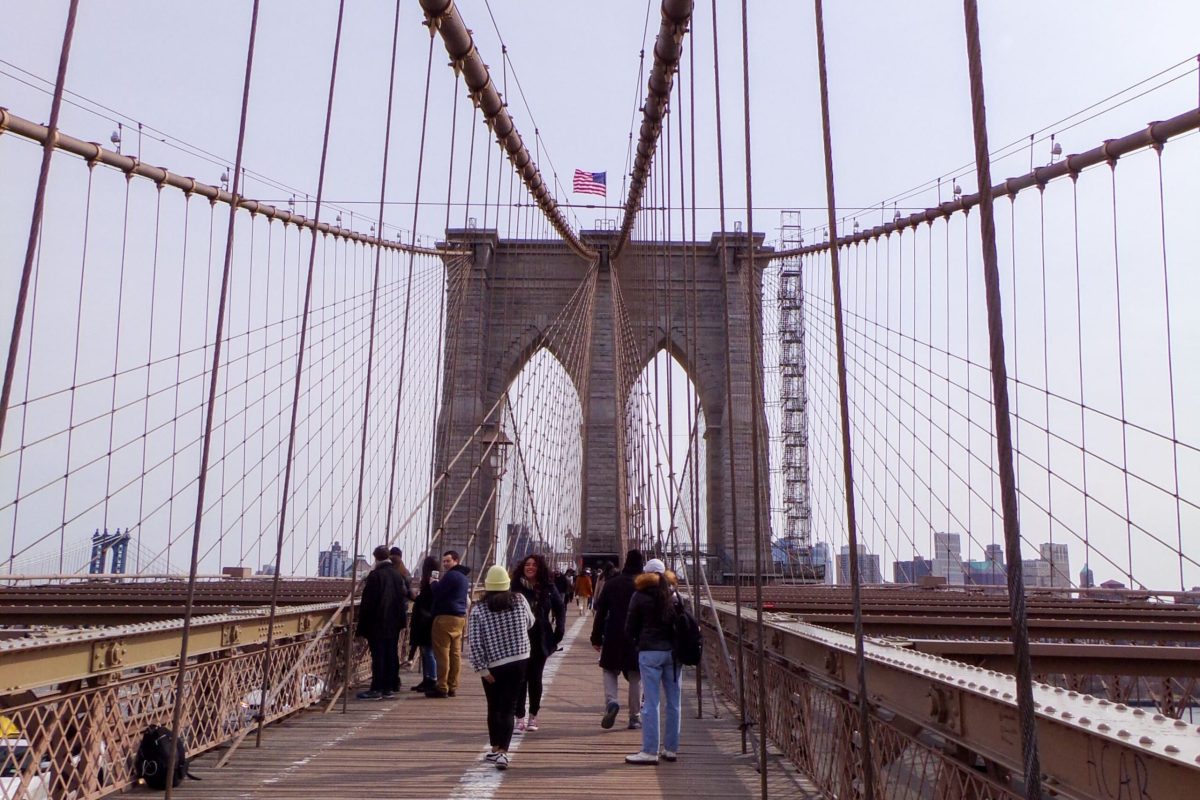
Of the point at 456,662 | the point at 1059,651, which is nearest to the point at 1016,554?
the point at 1059,651

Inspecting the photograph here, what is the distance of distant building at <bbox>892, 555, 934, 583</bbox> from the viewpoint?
19.9 metres

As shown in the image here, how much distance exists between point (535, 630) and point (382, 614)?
4.88 feet

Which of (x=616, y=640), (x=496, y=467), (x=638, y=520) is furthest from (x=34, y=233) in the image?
(x=638, y=520)

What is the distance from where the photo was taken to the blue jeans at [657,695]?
5.34 m

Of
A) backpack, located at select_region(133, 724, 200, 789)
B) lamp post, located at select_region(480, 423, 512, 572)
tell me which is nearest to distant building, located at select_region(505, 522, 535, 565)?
lamp post, located at select_region(480, 423, 512, 572)

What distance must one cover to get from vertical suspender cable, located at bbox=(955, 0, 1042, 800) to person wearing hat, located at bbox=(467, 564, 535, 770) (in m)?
3.53

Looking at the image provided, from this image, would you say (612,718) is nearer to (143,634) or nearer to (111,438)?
(143,634)

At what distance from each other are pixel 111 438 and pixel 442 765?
9.30 m

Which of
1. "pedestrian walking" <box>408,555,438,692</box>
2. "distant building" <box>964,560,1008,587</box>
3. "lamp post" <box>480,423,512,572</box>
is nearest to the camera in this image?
"pedestrian walking" <box>408,555,438,692</box>

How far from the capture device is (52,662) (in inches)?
159

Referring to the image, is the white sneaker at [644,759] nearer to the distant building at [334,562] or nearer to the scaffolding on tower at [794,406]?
the distant building at [334,562]

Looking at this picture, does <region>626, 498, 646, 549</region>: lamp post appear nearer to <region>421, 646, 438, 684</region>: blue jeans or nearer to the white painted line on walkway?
<region>421, 646, 438, 684</region>: blue jeans

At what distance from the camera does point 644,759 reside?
5.33m

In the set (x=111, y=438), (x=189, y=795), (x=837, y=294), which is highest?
(x=111, y=438)
